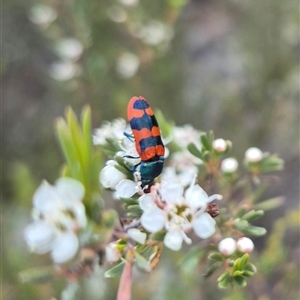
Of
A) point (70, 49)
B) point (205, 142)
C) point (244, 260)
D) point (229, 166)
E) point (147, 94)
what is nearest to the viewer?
point (244, 260)

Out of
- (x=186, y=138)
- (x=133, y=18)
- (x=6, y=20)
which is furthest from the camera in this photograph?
(x=6, y=20)

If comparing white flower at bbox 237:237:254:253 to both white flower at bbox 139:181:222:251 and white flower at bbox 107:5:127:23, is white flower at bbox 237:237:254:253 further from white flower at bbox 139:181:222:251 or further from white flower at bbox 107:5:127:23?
white flower at bbox 107:5:127:23

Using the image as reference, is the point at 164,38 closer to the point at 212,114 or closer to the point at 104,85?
the point at 104,85

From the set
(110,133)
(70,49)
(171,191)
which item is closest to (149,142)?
(171,191)

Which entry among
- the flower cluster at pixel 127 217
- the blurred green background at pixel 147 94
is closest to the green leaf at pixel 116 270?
the flower cluster at pixel 127 217

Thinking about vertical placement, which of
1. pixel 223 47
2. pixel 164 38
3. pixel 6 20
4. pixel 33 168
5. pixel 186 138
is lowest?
pixel 186 138

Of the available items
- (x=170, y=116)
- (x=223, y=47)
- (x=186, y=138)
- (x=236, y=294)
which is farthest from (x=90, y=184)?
(x=223, y=47)

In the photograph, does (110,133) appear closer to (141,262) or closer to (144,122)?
(144,122)
